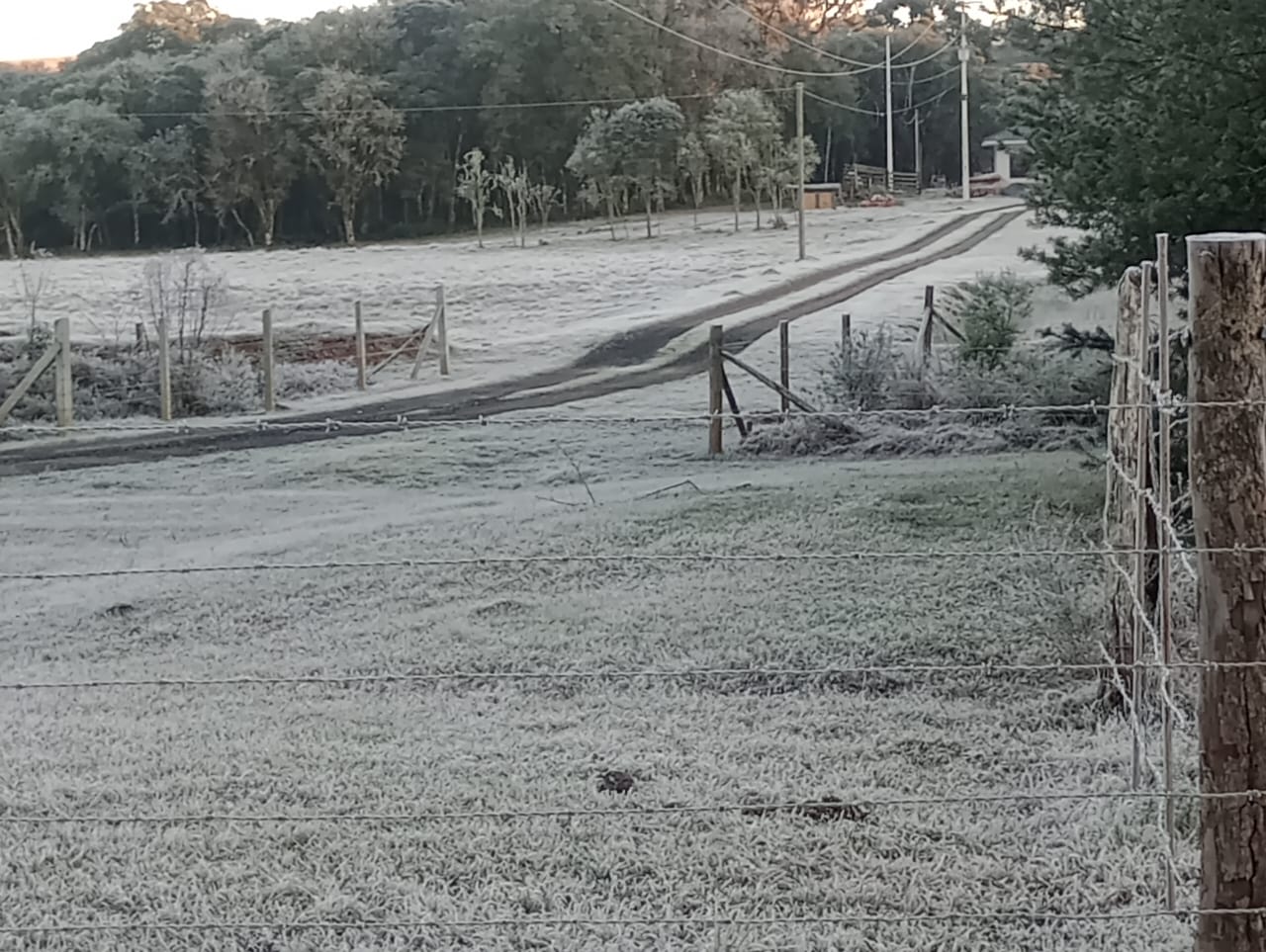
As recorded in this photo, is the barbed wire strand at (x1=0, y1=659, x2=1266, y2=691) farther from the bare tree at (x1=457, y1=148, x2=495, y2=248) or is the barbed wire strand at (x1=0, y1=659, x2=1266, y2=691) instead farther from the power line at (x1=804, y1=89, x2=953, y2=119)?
the power line at (x1=804, y1=89, x2=953, y2=119)

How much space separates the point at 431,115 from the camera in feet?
66.6

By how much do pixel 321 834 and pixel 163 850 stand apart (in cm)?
27

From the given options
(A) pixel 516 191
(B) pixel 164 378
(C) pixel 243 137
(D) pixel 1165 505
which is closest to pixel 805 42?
(A) pixel 516 191

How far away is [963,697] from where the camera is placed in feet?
12.3

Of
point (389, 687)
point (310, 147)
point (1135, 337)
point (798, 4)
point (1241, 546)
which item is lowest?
point (389, 687)

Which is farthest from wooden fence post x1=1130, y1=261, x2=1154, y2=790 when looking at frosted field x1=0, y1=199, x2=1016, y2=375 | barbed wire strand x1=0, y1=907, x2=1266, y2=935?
frosted field x1=0, y1=199, x2=1016, y2=375

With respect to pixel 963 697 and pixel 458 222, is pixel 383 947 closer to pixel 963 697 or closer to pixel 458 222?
pixel 963 697

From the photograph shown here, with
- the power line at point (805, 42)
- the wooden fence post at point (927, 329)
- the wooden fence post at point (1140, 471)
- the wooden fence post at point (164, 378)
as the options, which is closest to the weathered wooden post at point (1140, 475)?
the wooden fence post at point (1140, 471)

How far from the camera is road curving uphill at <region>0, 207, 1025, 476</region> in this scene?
9.84 metres

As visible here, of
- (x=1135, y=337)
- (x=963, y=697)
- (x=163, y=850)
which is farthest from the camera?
(x=963, y=697)

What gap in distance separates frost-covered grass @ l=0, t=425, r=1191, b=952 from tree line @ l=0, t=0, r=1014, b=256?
13144 millimetres

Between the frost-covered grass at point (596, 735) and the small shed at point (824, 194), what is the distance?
15028 millimetres

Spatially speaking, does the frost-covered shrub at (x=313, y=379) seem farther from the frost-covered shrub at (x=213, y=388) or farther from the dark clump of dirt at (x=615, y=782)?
the dark clump of dirt at (x=615, y=782)

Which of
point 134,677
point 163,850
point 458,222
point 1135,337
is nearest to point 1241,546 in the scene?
point 1135,337
